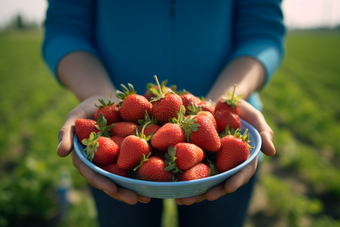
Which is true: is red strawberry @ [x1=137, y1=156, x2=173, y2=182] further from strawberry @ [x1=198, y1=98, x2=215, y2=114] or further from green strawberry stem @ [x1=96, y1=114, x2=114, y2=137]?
strawberry @ [x1=198, y1=98, x2=215, y2=114]

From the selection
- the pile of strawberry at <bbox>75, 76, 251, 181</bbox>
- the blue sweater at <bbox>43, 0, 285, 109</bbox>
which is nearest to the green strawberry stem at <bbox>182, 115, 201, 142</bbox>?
the pile of strawberry at <bbox>75, 76, 251, 181</bbox>

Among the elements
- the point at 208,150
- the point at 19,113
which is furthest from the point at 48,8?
the point at 19,113

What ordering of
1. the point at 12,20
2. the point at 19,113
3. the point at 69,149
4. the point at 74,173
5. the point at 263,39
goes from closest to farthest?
the point at 69,149 < the point at 263,39 < the point at 74,173 < the point at 19,113 < the point at 12,20

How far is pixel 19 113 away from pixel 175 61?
604 cm

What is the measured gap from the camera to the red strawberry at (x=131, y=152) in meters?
1.16

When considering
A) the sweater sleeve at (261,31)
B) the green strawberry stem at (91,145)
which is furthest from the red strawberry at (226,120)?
the green strawberry stem at (91,145)

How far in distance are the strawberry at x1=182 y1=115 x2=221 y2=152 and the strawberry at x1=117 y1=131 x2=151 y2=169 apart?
252mm

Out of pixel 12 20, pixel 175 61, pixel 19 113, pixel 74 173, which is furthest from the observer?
pixel 12 20

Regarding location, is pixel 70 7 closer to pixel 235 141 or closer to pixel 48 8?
pixel 48 8

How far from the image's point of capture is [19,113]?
6.30 m

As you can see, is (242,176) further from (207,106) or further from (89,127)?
(89,127)

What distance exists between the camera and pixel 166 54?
1701mm

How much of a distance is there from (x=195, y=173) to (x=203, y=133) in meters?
0.22

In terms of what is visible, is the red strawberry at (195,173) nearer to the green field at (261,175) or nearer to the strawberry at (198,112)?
the strawberry at (198,112)
